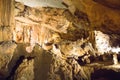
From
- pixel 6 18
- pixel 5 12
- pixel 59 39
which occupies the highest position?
pixel 5 12

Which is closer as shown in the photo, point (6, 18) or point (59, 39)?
point (6, 18)

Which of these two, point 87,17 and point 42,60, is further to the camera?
point 87,17

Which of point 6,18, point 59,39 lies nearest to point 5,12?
point 6,18

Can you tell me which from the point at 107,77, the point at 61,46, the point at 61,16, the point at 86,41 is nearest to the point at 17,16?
the point at 61,16

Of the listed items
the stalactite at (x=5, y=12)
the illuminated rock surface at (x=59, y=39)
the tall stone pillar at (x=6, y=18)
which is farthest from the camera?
the stalactite at (x=5, y=12)

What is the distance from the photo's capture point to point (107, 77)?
283 inches

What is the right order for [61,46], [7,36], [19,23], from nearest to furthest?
[7,36] → [19,23] → [61,46]

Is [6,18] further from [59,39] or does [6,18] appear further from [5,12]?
[59,39]

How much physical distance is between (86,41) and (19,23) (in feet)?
11.1

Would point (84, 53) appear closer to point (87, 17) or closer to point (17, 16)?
point (87, 17)

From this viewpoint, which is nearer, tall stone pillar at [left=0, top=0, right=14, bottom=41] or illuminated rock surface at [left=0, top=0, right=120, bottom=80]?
illuminated rock surface at [left=0, top=0, right=120, bottom=80]

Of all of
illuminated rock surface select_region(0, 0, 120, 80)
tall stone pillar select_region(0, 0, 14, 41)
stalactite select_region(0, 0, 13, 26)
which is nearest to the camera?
illuminated rock surface select_region(0, 0, 120, 80)

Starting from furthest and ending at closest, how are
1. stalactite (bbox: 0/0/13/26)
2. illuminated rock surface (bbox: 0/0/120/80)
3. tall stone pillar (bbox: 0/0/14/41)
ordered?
stalactite (bbox: 0/0/13/26), tall stone pillar (bbox: 0/0/14/41), illuminated rock surface (bbox: 0/0/120/80)

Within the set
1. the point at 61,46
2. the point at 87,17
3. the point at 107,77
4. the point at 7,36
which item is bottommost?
the point at 107,77
